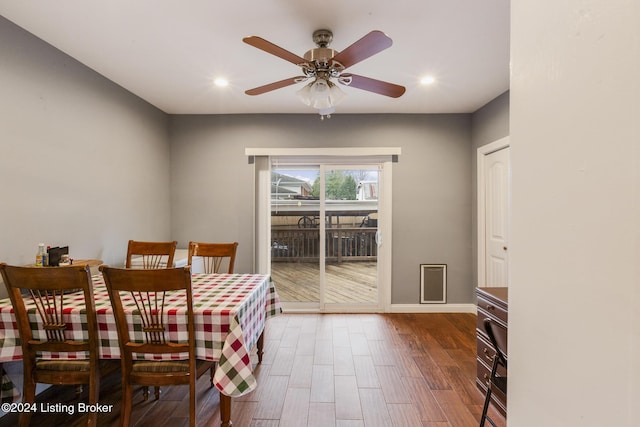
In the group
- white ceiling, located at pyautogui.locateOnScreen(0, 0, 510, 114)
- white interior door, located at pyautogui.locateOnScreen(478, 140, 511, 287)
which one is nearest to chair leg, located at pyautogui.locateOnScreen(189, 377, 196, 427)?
white ceiling, located at pyautogui.locateOnScreen(0, 0, 510, 114)

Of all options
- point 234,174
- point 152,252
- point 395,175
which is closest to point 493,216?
point 395,175

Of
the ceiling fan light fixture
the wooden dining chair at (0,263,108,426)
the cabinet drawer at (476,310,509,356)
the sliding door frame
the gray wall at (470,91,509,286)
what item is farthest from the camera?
the sliding door frame

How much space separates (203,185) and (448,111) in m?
3.31

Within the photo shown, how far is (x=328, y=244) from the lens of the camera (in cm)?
406

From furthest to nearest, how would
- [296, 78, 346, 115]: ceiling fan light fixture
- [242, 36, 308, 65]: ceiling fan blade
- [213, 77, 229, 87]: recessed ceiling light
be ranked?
[213, 77, 229, 87]: recessed ceiling light < [296, 78, 346, 115]: ceiling fan light fixture < [242, 36, 308, 65]: ceiling fan blade

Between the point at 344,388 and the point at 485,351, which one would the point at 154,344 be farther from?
the point at 485,351

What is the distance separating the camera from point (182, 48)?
2373 mm

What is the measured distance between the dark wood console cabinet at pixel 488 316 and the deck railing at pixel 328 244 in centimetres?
197

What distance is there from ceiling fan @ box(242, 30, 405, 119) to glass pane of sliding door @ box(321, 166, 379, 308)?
167 cm

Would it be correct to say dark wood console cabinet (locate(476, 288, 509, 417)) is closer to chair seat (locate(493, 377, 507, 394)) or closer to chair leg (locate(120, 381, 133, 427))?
chair seat (locate(493, 377, 507, 394))

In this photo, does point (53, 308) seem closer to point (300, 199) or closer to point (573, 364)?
point (573, 364)

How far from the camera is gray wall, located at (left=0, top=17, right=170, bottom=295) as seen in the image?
2.04 m

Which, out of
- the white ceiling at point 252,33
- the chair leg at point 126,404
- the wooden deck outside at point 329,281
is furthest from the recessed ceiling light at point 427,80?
the chair leg at point 126,404

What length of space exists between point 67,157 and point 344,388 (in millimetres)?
2865
